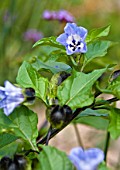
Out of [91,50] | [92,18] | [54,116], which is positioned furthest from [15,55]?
[54,116]

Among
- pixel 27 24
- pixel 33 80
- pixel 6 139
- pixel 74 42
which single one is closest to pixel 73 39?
pixel 74 42

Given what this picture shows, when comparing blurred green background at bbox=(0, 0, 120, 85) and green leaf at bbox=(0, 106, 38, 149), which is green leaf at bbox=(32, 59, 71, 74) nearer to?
green leaf at bbox=(0, 106, 38, 149)

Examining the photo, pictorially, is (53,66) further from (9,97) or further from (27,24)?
(27,24)

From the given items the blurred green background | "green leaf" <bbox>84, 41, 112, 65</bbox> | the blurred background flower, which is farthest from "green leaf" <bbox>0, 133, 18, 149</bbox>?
the blurred background flower

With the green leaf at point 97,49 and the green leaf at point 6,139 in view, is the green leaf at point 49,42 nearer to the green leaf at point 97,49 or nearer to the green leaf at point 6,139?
the green leaf at point 97,49

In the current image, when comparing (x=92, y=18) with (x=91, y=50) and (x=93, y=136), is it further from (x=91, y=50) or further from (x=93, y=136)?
(x=91, y=50)

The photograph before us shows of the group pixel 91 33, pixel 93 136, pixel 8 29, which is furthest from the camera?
pixel 8 29
